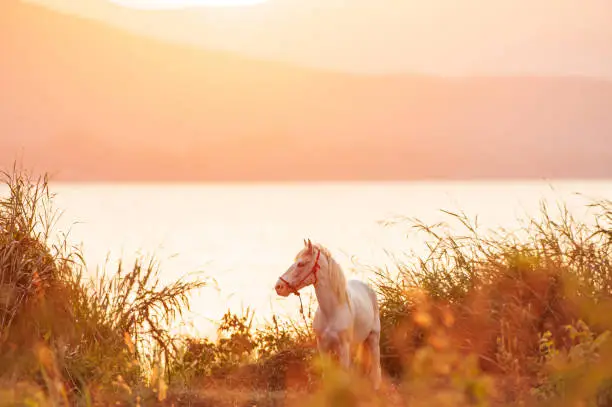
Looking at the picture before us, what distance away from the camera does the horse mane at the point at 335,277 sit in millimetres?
7266

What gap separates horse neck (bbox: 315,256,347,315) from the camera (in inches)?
286

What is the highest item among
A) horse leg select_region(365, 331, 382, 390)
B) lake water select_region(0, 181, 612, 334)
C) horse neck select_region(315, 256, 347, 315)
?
lake water select_region(0, 181, 612, 334)

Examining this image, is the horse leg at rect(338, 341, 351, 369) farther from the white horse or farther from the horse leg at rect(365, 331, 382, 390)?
the horse leg at rect(365, 331, 382, 390)

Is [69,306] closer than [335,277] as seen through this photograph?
No

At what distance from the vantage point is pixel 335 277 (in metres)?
7.27

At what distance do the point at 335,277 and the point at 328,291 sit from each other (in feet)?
0.42

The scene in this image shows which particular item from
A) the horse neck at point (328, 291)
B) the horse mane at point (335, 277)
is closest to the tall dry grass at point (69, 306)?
the horse neck at point (328, 291)

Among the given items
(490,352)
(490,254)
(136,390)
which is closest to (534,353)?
(490,352)

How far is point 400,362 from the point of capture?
9305 mm

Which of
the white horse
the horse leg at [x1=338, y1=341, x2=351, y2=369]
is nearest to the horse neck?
the white horse

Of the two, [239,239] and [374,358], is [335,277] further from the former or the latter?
[239,239]

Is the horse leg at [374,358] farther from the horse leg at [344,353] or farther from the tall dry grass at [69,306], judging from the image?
the tall dry grass at [69,306]

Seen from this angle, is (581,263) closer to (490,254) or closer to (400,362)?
(490,254)

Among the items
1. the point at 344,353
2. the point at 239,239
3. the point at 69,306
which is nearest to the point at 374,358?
the point at 344,353
